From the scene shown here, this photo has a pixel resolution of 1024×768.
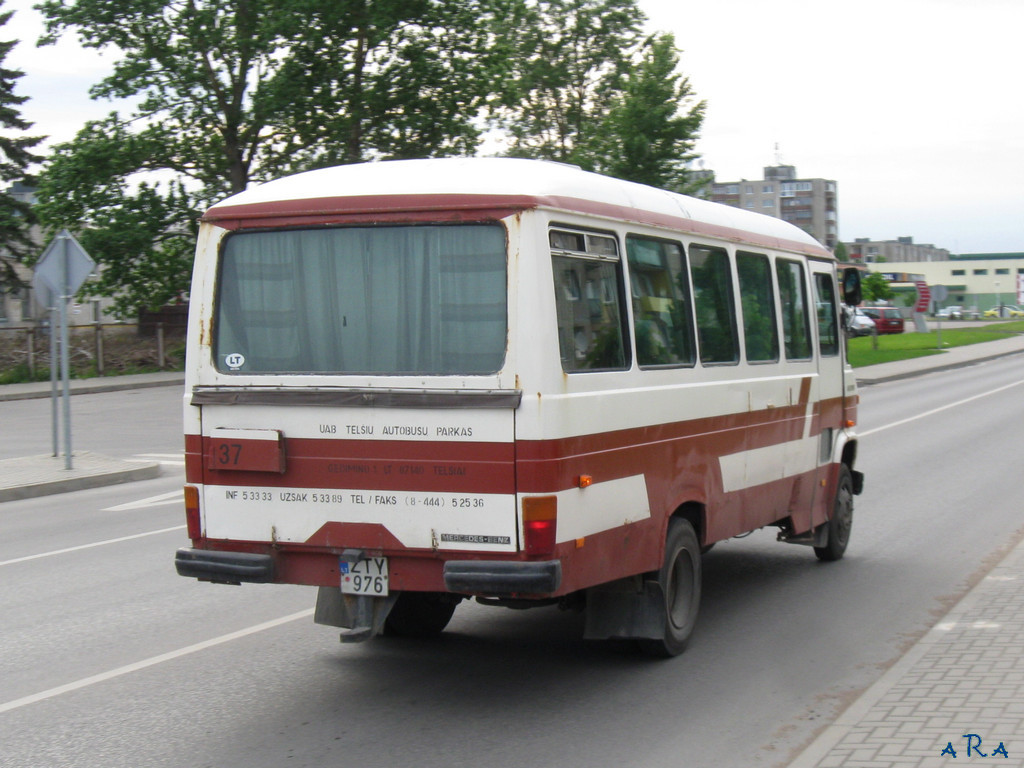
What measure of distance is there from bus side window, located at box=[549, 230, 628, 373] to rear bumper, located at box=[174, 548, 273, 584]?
179cm

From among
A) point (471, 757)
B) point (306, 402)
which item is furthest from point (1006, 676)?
point (306, 402)

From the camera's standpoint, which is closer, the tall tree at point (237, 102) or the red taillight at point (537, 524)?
the red taillight at point (537, 524)

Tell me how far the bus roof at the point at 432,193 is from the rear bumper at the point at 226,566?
5.50ft

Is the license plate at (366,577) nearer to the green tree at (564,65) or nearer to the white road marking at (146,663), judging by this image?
the white road marking at (146,663)

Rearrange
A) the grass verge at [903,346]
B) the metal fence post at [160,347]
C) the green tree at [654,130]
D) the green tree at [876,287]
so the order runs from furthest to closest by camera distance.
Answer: the green tree at [876,287] → the grass verge at [903,346] → the metal fence post at [160,347] → the green tree at [654,130]

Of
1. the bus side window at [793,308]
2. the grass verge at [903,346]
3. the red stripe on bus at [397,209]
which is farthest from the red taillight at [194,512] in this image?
the grass verge at [903,346]

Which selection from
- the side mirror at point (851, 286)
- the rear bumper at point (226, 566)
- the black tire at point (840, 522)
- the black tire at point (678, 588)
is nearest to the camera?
the rear bumper at point (226, 566)

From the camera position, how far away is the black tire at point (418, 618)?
7172 mm

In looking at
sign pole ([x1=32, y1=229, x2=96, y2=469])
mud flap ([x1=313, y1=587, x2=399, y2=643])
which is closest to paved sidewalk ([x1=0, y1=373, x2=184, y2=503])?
sign pole ([x1=32, y1=229, x2=96, y2=469])

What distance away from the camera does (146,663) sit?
6.68 m

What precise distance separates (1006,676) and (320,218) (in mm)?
4031

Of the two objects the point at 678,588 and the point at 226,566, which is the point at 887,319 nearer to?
the point at 678,588

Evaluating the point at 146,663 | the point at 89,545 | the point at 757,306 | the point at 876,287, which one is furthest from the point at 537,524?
the point at 876,287

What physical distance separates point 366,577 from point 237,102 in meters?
36.0
